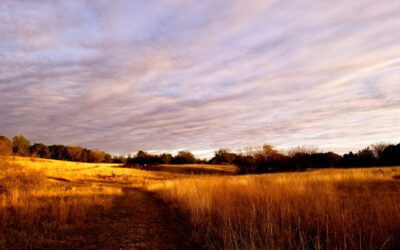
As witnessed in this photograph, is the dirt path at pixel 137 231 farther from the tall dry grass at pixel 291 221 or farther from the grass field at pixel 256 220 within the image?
the tall dry grass at pixel 291 221

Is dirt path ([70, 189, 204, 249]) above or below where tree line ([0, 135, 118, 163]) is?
below

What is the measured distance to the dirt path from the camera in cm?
682

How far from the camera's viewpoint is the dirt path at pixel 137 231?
22.4ft

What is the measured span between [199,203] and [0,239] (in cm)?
487

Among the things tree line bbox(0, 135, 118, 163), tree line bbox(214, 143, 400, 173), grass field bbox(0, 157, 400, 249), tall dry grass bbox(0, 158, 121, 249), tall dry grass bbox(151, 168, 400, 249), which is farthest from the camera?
tree line bbox(0, 135, 118, 163)

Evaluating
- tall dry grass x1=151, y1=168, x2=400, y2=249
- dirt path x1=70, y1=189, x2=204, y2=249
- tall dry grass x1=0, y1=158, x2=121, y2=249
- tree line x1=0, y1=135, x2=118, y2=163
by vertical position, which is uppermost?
tree line x1=0, y1=135, x2=118, y2=163

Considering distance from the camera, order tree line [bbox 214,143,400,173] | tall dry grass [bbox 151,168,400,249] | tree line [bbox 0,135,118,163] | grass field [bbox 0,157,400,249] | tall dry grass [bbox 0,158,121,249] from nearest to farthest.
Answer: tall dry grass [bbox 151,168,400,249] < grass field [bbox 0,157,400,249] < tall dry grass [bbox 0,158,121,249] < tree line [bbox 214,143,400,173] < tree line [bbox 0,135,118,163]

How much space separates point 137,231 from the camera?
27.3 feet

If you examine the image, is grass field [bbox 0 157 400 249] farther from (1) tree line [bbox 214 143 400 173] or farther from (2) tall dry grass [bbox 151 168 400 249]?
(1) tree line [bbox 214 143 400 173]

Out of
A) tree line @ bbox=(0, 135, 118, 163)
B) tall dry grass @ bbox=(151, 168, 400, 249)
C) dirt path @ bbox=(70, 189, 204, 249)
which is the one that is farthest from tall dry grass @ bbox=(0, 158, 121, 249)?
tree line @ bbox=(0, 135, 118, 163)

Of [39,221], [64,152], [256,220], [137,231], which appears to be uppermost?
[64,152]

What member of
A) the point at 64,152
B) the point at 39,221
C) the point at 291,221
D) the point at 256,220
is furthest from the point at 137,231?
the point at 64,152

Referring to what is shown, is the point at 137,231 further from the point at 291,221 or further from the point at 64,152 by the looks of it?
the point at 64,152

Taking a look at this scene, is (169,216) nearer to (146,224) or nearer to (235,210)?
(146,224)
